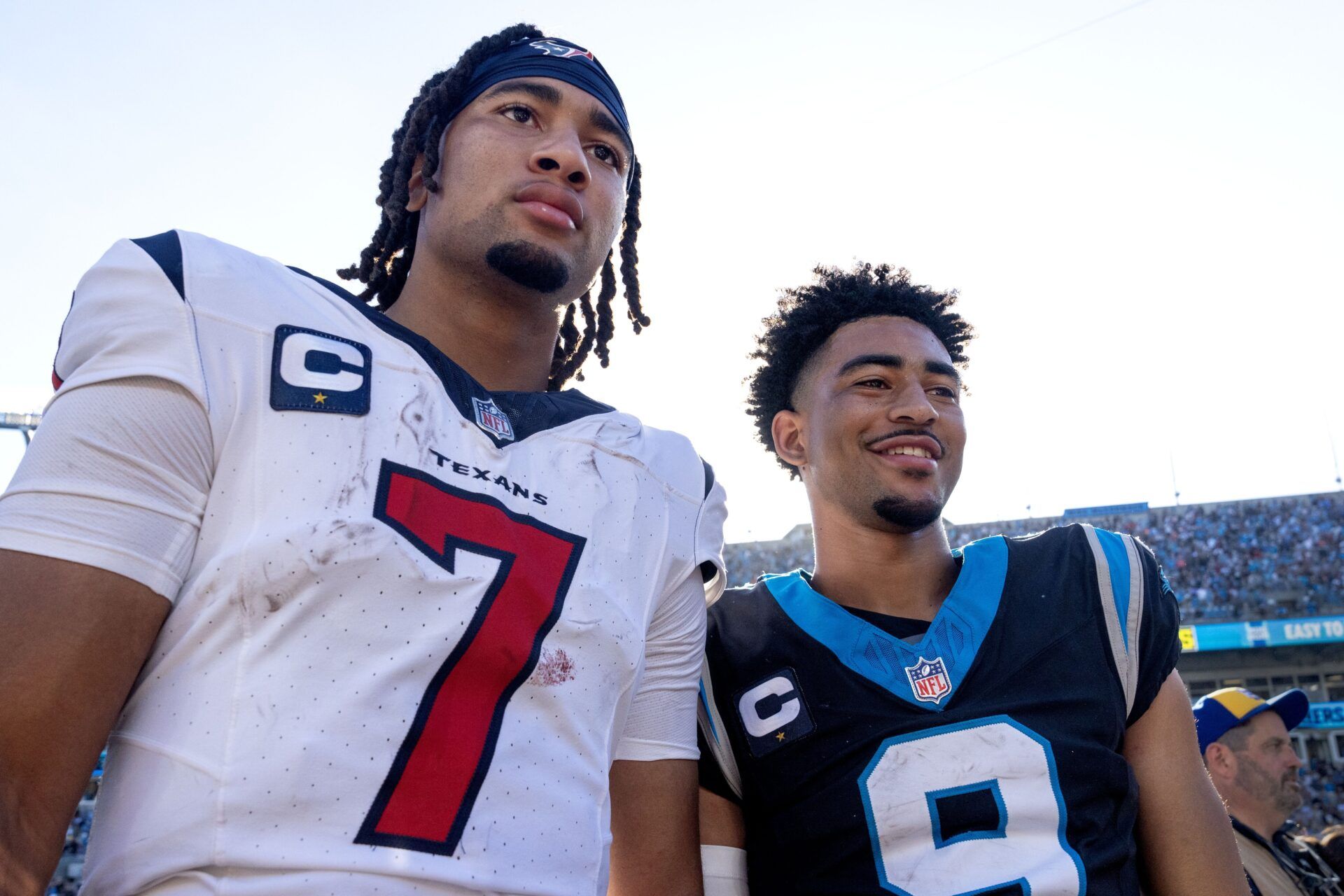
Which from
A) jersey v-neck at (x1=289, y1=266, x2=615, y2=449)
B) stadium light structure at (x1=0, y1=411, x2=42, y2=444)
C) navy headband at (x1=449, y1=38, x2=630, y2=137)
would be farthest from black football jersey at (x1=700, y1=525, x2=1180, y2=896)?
stadium light structure at (x1=0, y1=411, x2=42, y2=444)

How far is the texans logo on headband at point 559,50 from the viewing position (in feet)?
7.77

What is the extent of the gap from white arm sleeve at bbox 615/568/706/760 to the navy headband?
113 centimetres

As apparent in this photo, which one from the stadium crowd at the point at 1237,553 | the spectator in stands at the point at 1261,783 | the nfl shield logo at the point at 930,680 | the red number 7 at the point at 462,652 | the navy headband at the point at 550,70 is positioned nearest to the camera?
the red number 7 at the point at 462,652

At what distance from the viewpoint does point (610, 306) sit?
298 centimetres

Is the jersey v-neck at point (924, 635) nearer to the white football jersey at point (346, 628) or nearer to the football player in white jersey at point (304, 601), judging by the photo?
the football player in white jersey at point (304, 601)

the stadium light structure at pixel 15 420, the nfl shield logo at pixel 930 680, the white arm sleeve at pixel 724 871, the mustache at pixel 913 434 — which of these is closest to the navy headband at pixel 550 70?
the mustache at pixel 913 434

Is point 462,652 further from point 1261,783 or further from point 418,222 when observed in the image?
point 1261,783

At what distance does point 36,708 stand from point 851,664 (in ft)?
5.91

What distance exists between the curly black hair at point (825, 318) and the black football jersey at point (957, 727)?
36.9 inches

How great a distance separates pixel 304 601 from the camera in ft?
4.60

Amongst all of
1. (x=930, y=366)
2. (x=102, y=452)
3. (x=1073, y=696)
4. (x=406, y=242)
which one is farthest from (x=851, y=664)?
(x=102, y=452)

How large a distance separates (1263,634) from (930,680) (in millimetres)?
23954

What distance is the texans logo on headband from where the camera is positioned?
2.37m

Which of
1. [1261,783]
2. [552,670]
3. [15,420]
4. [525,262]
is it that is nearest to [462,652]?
[552,670]
